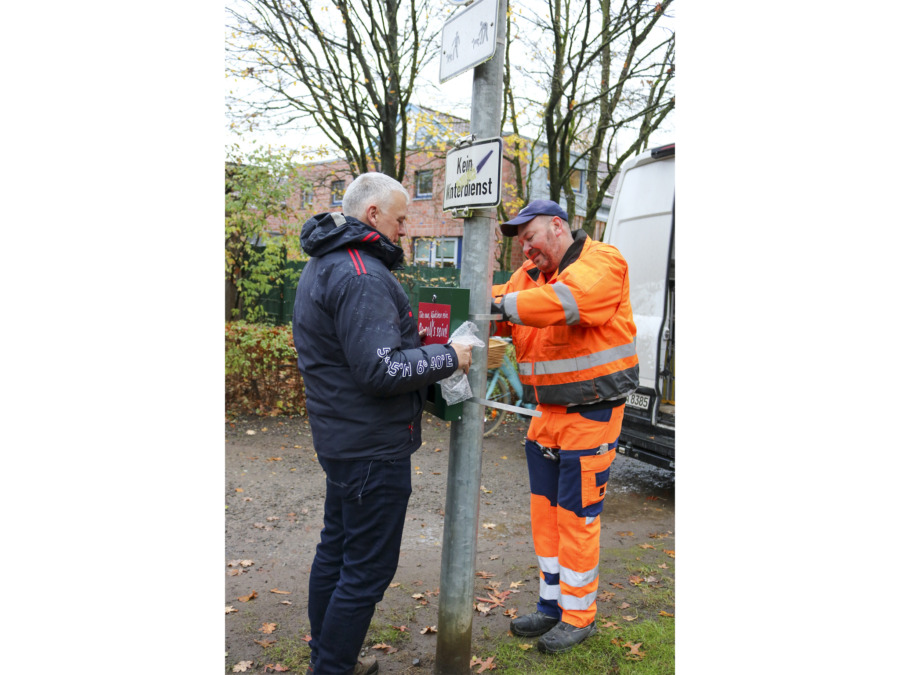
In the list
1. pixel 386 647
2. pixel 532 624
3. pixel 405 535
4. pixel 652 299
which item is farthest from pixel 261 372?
pixel 532 624

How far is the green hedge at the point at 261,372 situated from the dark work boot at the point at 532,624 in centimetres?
499

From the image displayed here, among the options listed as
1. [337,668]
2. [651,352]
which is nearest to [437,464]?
[651,352]

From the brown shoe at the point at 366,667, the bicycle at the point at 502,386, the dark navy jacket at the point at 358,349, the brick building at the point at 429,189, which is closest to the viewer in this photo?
the dark navy jacket at the point at 358,349

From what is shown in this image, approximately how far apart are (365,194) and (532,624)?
2.23 m

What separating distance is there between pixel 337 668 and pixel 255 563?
5.97ft

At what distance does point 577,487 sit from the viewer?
10.5 ft

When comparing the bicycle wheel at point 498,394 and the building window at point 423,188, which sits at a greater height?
the building window at point 423,188

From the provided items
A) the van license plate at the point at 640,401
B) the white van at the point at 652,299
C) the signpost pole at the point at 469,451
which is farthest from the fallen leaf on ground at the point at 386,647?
the van license plate at the point at 640,401

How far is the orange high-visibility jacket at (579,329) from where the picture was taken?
9.81 ft

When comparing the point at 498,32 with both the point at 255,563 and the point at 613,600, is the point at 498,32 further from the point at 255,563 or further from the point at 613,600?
the point at 255,563

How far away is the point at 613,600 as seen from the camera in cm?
384

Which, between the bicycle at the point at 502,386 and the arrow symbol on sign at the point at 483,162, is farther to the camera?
the bicycle at the point at 502,386

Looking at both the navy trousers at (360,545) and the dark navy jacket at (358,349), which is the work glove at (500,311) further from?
the navy trousers at (360,545)

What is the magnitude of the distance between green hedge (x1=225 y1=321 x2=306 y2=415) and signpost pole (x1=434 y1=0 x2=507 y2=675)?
5.23m
